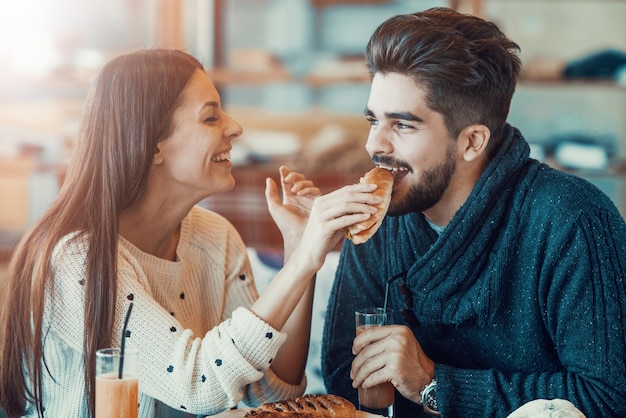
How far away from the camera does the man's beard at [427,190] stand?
212cm

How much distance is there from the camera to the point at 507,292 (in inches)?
82.0

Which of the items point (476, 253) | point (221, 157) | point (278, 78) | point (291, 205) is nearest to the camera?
point (476, 253)

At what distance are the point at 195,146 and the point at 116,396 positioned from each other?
0.76 m

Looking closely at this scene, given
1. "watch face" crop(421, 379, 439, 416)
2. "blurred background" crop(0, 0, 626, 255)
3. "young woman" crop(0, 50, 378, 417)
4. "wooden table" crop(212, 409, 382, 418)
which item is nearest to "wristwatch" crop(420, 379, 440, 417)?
"watch face" crop(421, 379, 439, 416)

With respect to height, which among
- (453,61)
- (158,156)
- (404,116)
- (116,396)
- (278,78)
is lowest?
(116,396)

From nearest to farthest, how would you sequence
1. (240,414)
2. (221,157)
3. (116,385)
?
1. (116,385)
2. (240,414)
3. (221,157)

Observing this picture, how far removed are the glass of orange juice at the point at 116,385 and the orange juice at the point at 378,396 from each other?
1.89 ft

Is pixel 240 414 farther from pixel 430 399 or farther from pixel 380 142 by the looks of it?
pixel 380 142

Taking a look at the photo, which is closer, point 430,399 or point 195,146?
point 430,399

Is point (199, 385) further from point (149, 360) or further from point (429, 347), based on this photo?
point (429, 347)

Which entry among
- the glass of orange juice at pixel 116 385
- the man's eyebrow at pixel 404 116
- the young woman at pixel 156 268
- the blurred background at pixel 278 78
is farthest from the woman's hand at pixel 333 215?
the blurred background at pixel 278 78

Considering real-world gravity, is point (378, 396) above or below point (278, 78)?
below

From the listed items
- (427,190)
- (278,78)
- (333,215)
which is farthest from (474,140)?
(278,78)

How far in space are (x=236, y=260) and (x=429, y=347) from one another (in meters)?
0.56
